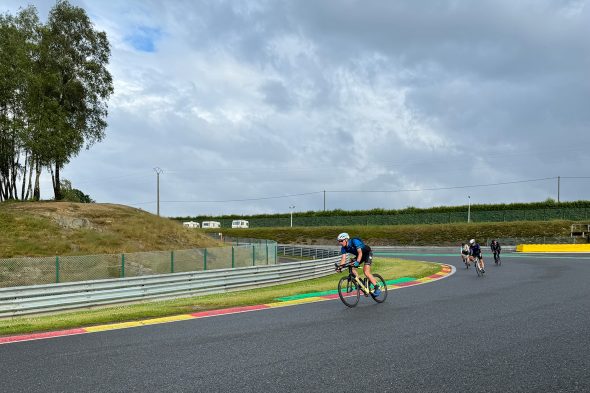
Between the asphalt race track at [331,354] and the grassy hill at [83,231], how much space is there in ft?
71.7

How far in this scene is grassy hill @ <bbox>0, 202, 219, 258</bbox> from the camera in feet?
94.4

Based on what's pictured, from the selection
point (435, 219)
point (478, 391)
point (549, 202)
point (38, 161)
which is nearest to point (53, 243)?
point (38, 161)

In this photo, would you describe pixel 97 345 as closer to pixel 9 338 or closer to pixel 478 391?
pixel 9 338

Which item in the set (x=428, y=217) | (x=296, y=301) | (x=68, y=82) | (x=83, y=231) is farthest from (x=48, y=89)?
(x=428, y=217)

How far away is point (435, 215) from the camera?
6719 cm

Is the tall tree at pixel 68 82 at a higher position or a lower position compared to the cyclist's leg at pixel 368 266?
higher

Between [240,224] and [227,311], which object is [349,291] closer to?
[227,311]

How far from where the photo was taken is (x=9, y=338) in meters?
9.38

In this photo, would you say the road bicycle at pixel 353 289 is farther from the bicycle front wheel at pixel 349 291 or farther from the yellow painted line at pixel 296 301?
the yellow painted line at pixel 296 301

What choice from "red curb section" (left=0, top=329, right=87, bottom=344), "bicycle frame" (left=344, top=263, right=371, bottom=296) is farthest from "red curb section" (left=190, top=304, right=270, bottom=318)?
"red curb section" (left=0, top=329, right=87, bottom=344)

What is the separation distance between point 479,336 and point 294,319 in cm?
374

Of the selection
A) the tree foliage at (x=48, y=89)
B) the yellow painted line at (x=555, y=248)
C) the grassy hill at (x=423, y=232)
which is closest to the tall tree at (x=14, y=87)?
the tree foliage at (x=48, y=89)

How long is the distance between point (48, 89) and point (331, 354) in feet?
136

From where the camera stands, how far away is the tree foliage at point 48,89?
38.9 metres
